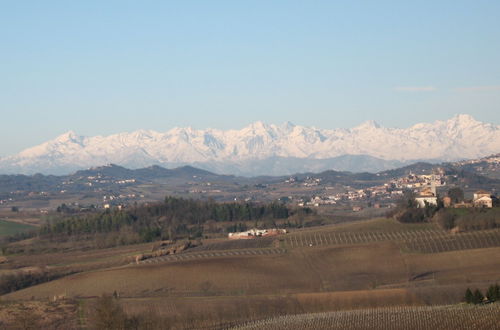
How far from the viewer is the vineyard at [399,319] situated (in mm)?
43031

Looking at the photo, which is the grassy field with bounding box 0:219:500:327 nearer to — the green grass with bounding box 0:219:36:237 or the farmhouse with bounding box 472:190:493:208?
the farmhouse with bounding box 472:190:493:208

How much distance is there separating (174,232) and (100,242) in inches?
409

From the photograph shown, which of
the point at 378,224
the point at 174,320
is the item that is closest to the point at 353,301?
the point at 174,320

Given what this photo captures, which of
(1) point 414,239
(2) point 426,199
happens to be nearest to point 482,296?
(1) point 414,239

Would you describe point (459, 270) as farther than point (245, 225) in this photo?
No

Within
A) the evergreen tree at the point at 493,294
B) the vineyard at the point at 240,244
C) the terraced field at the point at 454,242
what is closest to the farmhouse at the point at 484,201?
the terraced field at the point at 454,242

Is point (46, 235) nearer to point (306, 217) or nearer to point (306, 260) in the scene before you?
point (306, 217)

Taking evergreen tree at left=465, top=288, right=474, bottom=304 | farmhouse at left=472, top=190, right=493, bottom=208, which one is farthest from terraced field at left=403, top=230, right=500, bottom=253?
evergreen tree at left=465, top=288, right=474, bottom=304

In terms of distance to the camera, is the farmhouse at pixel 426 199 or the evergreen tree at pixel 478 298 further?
the farmhouse at pixel 426 199

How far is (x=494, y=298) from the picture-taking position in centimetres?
4922

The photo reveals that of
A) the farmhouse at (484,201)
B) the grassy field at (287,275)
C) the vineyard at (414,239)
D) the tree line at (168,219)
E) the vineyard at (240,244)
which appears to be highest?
the farmhouse at (484,201)

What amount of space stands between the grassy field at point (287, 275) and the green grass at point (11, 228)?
1328 inches

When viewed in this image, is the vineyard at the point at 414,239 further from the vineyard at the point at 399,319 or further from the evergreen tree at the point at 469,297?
the vineyard at the point at 399,319

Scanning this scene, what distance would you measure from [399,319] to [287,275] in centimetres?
2361
